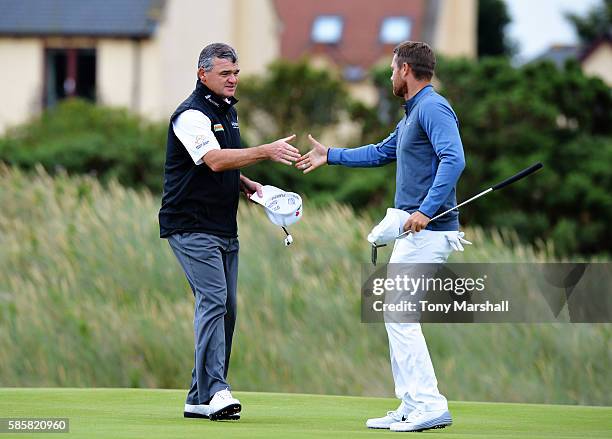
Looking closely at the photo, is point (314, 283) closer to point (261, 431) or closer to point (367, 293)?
point (367, 293)

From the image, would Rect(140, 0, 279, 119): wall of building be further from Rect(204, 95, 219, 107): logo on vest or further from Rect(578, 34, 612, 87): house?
Rect(204, 95, 219, 107): logo on vest

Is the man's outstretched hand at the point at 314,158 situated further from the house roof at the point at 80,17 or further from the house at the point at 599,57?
the house at the point at 599,57

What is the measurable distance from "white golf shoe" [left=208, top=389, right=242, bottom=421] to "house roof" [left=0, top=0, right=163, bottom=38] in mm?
29313

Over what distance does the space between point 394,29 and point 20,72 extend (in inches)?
514

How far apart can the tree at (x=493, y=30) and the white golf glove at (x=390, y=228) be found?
179 feet

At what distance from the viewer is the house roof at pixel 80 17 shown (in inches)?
1464

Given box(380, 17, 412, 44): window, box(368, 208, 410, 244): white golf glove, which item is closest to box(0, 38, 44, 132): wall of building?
box(380, 17, 412, 44): window

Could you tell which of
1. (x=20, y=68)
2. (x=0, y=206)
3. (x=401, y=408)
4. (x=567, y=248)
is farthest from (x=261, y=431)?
(x=20, y=68)

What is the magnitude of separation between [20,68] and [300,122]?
31.0 ft

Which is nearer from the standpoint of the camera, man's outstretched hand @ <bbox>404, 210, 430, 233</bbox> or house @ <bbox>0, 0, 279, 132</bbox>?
man's outstretched hand @ <bbox>404, 210, 430, 233</bbox>

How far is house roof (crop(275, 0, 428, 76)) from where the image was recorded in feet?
152

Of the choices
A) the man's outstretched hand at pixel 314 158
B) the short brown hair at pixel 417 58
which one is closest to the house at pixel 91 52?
the man's outstretched hand at pixel 314 158

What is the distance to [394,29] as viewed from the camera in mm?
46375

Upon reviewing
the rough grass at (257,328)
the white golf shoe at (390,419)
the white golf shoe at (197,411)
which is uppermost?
the white golf shoe at (390,419)
